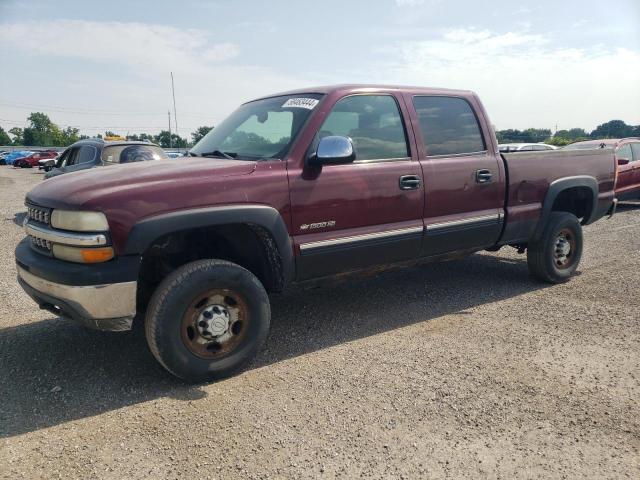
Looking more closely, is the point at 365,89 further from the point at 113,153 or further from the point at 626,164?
the point at 626,164

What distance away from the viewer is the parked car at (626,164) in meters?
10.4

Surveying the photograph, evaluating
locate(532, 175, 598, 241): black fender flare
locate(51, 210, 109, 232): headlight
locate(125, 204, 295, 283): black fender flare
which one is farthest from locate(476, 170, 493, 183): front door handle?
locate(51, 210, 109, 232): headlight

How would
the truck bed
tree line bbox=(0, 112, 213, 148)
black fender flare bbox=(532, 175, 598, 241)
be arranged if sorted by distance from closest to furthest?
the truck bed, black fender flare bbox=(532, 175, 598, 241), tree line bbox=(0, 112, 213, 148)

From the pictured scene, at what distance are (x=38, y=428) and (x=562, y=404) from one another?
9.78 feet

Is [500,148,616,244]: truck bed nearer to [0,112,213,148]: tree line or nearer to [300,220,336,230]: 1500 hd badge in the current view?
[300,220,336,230]: 1500 hd badge

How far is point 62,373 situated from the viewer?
326cm

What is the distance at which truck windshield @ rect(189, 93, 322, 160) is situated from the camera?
363 cm

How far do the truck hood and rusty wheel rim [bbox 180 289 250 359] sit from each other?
71 cm

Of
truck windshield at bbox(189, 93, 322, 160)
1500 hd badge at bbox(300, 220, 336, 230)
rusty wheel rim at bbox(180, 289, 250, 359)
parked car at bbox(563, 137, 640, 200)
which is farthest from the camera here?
parked car at bbox(563, 137, 640, 200)

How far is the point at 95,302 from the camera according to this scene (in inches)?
109

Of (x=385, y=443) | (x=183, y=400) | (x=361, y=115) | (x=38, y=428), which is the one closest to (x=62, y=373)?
(x=38, y=428)

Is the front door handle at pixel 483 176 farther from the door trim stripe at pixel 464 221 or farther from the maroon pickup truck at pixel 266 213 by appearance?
the door trim stripe at pixel 464 221

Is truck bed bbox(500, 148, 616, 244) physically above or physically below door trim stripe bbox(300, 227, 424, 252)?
above

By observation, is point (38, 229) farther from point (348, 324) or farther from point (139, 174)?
point (348, 324)
